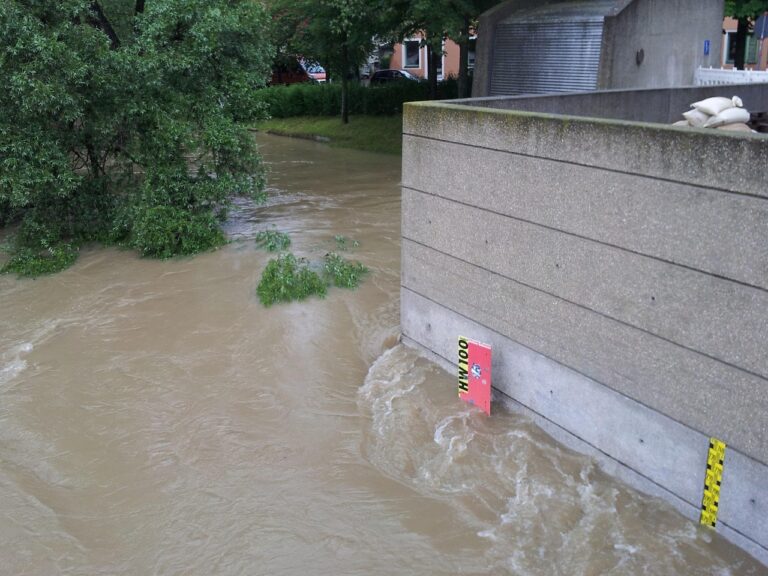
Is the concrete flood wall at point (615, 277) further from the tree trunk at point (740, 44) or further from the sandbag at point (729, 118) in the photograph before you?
the tree trunk at point (740, 44)

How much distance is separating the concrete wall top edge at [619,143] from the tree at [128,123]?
6.56 m

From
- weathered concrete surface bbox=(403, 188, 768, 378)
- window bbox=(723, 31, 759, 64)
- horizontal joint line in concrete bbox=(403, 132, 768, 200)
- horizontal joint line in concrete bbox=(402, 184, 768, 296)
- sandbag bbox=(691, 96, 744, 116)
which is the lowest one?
weathered concrete surface bbox=(403, 188, 768, 378)

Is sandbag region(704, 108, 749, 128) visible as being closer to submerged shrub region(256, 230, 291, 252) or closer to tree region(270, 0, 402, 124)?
submerged shrub region(256, 230, 291, 252)

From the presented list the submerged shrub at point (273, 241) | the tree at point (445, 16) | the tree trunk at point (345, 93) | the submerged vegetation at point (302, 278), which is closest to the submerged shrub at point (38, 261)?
the submerged shrub at point (273, 241)

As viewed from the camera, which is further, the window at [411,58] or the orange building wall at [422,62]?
the window at [411,58]

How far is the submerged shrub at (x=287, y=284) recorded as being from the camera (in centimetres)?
1086

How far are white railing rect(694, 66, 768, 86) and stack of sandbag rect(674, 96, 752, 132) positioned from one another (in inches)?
196

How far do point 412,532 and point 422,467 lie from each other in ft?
3.01

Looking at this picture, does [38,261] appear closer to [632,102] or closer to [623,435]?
[632,102]

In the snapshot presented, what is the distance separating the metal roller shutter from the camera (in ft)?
43.7

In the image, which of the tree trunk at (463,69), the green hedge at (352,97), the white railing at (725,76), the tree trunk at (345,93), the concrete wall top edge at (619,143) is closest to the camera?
the concrete wall top edge at (619,143)

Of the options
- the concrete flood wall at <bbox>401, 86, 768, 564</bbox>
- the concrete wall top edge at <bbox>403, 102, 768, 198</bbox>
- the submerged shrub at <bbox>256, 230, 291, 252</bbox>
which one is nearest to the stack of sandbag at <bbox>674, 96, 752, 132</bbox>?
the concrete wall top edge at <bbox>403, 102, 768, 198</bbox>

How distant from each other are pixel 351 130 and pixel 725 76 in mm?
14004

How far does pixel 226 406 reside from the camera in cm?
845
